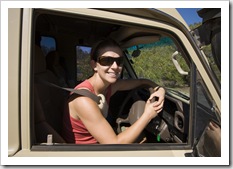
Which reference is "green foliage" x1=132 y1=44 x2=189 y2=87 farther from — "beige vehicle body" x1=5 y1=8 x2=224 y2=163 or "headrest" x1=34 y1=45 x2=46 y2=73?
"headrest" x1=34 y1=45 x2=46 y2=73

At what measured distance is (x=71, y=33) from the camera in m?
2.62

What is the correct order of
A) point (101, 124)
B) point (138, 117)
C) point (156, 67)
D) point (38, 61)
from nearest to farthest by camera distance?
point (101, 124) < point (38, 61) < point (138, 117) < point (156, 67)

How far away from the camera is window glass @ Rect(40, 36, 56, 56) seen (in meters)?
2.21

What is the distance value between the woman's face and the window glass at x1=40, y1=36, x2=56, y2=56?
2.39 feet

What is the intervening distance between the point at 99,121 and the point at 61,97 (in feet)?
1.79

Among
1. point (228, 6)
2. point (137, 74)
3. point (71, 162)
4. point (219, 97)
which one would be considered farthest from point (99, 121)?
point (137, 74)

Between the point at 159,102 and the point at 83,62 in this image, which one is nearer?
the point at 159,102

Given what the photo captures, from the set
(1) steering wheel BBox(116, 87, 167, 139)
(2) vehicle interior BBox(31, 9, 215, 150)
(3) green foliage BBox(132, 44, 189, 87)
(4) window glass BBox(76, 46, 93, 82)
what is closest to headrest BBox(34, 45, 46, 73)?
(2) vehicle interior BBox(31, 9, 215, 150)

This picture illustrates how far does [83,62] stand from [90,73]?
25cm

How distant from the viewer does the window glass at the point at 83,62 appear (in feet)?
7.79

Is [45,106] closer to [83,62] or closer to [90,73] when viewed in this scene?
[90,73]

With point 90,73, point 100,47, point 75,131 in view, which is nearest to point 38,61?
point 100,47

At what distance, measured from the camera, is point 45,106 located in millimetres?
1646

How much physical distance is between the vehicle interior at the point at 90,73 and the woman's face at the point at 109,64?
0.19m
